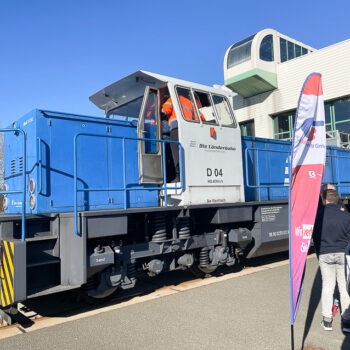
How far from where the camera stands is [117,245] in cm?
504

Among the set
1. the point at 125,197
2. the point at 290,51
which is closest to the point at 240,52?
the point at 290,51

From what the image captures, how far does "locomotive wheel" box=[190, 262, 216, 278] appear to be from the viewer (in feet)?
20.5

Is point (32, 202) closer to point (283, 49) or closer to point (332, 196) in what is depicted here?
point (332, 196)

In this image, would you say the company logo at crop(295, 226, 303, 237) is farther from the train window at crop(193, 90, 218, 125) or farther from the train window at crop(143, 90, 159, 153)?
the train window at crop(193, 90, 218, 125)

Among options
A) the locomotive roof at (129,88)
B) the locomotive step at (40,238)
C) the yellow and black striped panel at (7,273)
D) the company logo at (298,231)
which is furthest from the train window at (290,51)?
the yellow and black striped panel at (7,273)

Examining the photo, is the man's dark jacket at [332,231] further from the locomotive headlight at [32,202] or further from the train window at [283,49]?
the train window at [283,49]

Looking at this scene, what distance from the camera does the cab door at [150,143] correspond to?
5484mm

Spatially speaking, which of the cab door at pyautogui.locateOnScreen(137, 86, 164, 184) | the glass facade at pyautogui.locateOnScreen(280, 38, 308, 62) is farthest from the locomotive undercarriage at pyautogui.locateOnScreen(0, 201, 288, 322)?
the glass facade at pyautogui.locateOnScreen(280, 38, 308, 62)

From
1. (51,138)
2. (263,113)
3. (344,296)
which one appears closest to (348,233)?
(344,296)

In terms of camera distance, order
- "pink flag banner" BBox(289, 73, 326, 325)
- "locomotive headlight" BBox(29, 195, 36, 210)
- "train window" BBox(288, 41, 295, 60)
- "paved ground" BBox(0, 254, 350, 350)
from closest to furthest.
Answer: "pink flag banner" BBox(289, 73, 326, 325)
"paved ground" BBox(0, 254, 350, 350)
"locomotive headlight" BBox(29, 195, 36, 210)
"train window" BBox(288, 41, 295, 60)

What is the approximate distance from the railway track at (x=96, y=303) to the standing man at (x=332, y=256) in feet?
7.76

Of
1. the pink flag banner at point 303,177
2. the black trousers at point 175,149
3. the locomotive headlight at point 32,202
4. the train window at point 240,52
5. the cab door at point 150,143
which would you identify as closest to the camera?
the pink flag banner at point 303,177

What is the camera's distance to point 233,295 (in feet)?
17.4

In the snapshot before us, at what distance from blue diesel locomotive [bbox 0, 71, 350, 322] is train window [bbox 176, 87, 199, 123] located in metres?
0.04
